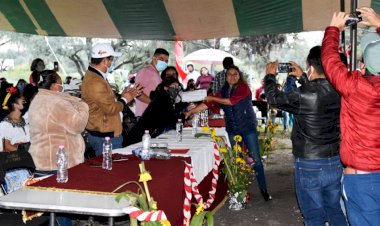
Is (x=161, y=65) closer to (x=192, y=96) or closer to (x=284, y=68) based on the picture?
(x=192, y=96)

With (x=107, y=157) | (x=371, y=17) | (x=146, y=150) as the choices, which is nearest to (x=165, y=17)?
(x=146, y=150)

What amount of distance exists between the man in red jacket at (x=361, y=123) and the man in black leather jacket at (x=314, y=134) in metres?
0.55

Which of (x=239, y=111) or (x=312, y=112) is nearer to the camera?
(x=312, y=112)

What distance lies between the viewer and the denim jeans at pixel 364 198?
266 cm

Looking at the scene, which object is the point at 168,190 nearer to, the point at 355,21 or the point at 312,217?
the point at 312,217

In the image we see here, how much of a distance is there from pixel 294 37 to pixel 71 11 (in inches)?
771

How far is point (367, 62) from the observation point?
2.59m

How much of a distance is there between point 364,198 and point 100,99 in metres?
2.55

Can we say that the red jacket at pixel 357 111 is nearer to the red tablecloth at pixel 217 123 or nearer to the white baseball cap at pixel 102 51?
the white baseball cap at pixel 102 51

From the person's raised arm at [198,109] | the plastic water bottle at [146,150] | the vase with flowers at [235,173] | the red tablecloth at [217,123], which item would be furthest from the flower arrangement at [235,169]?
the plastic water bottle at [146,150]

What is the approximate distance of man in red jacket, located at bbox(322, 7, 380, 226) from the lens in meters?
2.56

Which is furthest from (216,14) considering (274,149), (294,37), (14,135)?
(294,37)

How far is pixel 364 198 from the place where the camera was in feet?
8.75

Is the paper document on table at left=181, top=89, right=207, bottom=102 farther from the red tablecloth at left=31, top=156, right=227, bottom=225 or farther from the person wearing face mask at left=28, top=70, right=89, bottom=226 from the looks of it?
the person wearing face mask at left=28, top=70, right=89, bottom=226
